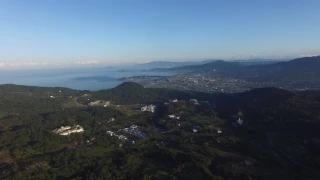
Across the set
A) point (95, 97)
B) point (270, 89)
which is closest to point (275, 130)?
A: point (270, 89)

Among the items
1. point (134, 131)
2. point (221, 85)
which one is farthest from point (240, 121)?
point (221, 85)

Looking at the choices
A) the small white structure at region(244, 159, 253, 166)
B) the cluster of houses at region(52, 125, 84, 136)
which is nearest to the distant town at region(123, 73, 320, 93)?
the cluster of houses at region(52, 125, 84, 136)

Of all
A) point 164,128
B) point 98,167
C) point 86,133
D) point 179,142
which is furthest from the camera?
point 164,128

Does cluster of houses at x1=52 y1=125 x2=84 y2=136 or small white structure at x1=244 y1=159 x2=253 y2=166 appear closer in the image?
small white structure at x1=244 y1=159 x2=253 y2=166

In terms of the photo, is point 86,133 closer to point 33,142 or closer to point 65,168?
point 33,142

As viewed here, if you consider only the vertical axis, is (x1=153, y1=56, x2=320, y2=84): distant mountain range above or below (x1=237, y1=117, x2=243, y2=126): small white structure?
above

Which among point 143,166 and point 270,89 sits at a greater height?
point 270,89

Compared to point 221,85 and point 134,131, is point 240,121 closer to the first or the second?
point 134,131

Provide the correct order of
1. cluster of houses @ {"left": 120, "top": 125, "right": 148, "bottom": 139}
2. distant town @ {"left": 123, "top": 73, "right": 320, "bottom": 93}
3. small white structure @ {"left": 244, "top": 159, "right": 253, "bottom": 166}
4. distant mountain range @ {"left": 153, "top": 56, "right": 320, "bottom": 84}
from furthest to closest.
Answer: distant mountain range @ {"left": 153, "top": 56, "right": 320, "bottom": 84} → distant town @ {"left": 123, "top": 73, "right": 320, "bottom": 93} → cluster of houses @ {"left": 120, "top": 125, "right": 148, "bottom": 139} → small white structure @ {"left": 244, "top": 159, "right": 253, "bottom": 166}

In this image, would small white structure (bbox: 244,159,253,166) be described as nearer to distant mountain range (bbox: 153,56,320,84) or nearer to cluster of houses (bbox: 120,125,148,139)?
cluster of houses (bbox: 120,125,148,139)
